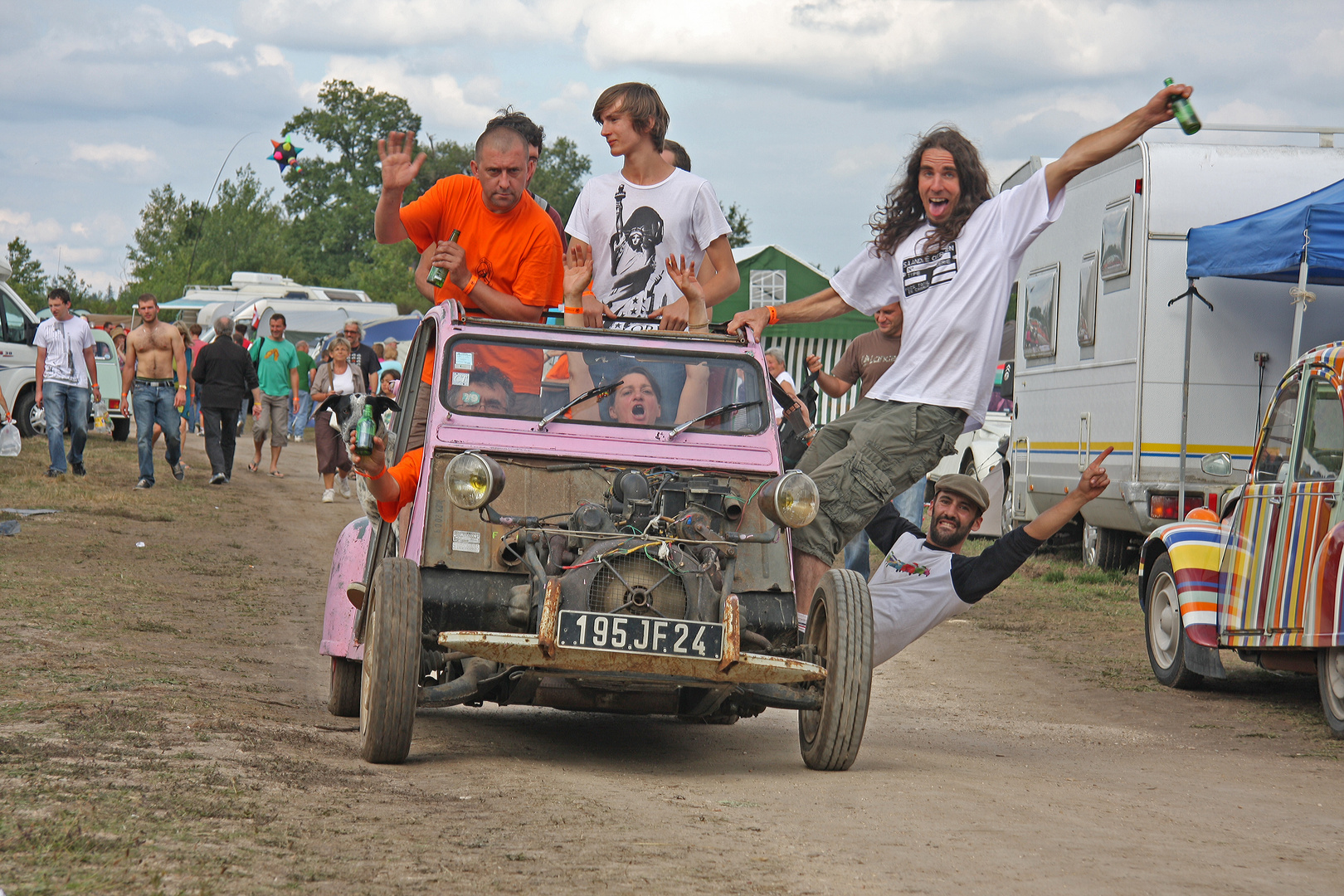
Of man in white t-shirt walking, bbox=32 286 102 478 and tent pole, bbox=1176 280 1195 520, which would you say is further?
man in white t-shirt walking, bbox=32 286 102 478

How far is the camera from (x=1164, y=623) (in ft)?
30.5

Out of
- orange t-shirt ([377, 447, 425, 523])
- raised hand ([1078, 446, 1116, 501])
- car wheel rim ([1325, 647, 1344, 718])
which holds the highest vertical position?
raised hand ([1078, 446, 1116, 501])

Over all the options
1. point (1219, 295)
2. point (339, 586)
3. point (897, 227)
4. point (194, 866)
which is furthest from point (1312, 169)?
point (194, 866)

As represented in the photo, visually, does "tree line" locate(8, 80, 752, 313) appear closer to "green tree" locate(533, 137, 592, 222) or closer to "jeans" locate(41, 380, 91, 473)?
"green tree" locate(533, 137, 592, 222)

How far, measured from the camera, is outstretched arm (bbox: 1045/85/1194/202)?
5.40 meters

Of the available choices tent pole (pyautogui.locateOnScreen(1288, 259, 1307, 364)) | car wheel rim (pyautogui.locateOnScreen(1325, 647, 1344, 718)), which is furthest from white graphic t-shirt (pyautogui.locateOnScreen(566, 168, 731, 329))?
tent pole (pyautogui.locateOnScreen(1288, 259, 1307, 364))

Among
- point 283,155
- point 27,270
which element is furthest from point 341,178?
point 283,155

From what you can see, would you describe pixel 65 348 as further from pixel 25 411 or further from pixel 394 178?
pixel 394 178

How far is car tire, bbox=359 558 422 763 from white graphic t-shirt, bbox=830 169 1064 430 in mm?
2298

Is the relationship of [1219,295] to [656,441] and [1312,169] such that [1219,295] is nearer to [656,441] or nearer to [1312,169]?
[1312,169]

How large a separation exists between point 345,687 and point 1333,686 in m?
4.88

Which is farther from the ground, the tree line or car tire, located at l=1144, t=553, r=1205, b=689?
the tree line

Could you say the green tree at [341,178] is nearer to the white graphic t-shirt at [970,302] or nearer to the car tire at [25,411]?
the car tire at [25,411]

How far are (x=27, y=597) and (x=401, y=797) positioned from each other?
5.61 metres
